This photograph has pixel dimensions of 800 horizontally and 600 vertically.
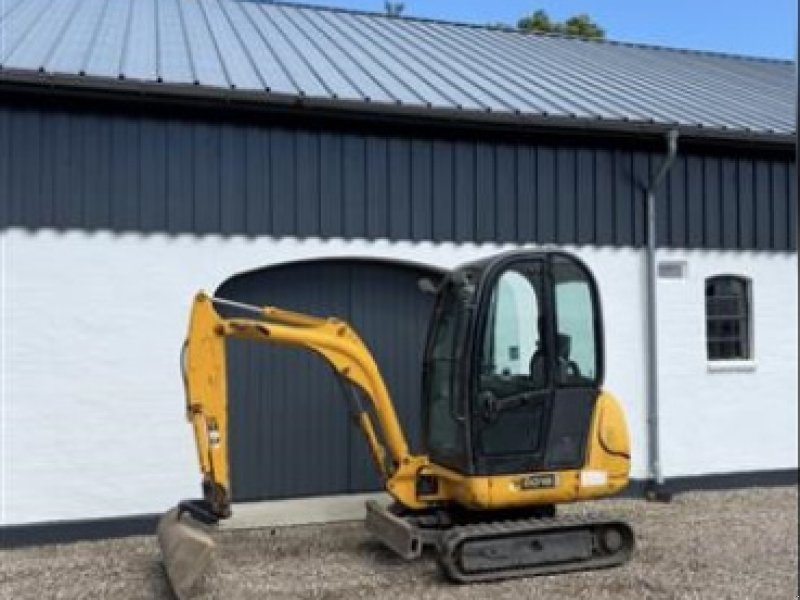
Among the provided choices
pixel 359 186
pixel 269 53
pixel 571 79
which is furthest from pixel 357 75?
pixel 571 79

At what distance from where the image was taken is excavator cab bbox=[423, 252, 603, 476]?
6.99 m

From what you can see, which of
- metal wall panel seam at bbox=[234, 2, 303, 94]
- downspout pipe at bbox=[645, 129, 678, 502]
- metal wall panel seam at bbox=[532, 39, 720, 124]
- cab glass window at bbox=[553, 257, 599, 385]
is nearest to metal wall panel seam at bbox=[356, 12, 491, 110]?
metal wall panel seam at bbox=[532, 39, 720, 124]

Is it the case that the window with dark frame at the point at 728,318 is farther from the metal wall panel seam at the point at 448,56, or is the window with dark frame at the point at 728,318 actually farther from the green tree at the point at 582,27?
the green tree at the point at 582,27

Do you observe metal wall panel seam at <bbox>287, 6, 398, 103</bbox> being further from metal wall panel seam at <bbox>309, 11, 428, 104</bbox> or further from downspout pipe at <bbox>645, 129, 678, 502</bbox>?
downspout pipe at <bbox>645, 129, 678, 502</bbox>

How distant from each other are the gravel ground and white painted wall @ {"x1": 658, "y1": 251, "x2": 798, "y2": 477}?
5.48ft

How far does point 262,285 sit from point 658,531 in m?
4.43

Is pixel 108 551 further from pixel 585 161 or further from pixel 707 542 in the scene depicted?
pixel 585 161

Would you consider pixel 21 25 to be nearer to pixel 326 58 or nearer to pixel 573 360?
pixel 326 58

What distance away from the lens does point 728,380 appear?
430 inches

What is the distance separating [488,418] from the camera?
6977 millimetres

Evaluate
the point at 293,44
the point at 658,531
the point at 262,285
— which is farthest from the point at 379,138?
the point at 658,531

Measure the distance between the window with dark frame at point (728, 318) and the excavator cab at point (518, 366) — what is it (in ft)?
13.8

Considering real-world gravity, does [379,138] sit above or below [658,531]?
above

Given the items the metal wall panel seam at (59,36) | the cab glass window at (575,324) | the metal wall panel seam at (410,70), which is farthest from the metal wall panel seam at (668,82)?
the metal wall panel seam at (59,36)
